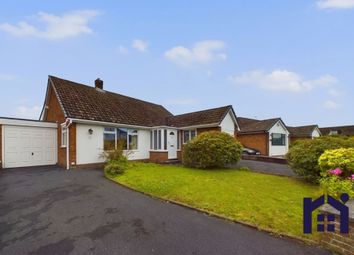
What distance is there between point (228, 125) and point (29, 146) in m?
14.5

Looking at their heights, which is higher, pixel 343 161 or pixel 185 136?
pixel 185 136

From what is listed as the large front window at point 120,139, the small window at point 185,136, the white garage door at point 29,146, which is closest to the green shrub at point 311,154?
the small window at point 185,136

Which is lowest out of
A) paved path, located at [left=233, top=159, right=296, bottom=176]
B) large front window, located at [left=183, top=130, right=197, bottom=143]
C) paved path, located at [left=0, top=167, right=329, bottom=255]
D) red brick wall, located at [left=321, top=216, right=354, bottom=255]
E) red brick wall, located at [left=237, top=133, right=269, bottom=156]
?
paved path, located at [left=233, top=159, right=296, bottom=176]

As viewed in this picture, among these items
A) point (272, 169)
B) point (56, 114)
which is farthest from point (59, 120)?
point (272, 169)

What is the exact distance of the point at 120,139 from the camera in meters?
14.4

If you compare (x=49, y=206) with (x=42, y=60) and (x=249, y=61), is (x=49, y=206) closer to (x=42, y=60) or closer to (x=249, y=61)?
(x=42, y=60)

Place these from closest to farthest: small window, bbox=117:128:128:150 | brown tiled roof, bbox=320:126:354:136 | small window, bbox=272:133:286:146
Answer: small window, bbox=117:128:128:150, small window, bbox=272:133:286:146, brown tiled roof, bbox=320:126:354:136

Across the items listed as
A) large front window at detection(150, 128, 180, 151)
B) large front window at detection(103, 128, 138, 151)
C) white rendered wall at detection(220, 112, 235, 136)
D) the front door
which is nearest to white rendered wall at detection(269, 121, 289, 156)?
white rendered wall at detection(220, 112, 235, 136)

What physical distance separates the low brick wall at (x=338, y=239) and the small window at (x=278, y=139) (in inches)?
844

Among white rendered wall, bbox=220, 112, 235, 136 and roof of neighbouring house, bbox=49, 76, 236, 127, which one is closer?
roof of neighbouring house, bbox=49, 76, 236, 127

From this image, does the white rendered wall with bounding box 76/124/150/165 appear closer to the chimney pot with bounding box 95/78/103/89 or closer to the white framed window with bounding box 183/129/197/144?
the chimney pot with bounding box 95/78/103/89

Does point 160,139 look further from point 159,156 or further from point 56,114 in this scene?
point 56,114

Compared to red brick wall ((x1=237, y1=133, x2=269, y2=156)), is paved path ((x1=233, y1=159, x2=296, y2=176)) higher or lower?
lower

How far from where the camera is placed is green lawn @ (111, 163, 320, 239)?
451 cm
